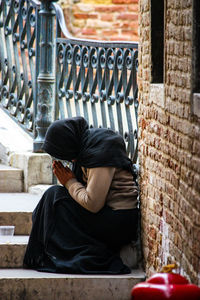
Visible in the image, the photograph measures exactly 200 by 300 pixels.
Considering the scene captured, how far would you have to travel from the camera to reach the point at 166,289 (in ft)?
10.3

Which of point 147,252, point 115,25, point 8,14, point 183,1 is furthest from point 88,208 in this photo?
point 115,25

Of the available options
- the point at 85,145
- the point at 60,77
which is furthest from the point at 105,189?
the point at 60,77

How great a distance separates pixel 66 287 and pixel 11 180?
90.0 inches

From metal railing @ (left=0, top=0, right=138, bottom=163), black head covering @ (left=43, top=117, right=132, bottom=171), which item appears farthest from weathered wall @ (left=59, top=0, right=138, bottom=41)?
black head covering @ (left=43, top=117, right=132, bottom=171)

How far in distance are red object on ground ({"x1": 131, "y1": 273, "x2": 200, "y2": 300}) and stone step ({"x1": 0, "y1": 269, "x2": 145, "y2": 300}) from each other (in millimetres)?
2321

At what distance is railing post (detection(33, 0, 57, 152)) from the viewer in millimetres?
7742

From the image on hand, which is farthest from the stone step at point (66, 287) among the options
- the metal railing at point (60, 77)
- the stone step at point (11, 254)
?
the metal railing at point (60, 77)

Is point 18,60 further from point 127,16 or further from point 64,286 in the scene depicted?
point 127,16

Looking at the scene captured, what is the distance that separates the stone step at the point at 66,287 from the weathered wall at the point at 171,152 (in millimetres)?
260

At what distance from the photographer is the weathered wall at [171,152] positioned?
412cm

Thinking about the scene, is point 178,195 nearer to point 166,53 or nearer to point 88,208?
point 166,53

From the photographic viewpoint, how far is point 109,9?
12625 millimetres

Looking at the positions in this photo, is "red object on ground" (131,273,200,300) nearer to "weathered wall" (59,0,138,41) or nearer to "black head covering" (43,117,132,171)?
"black head covering" (43,117,132,171)

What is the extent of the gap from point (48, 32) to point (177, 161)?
3573 mm
